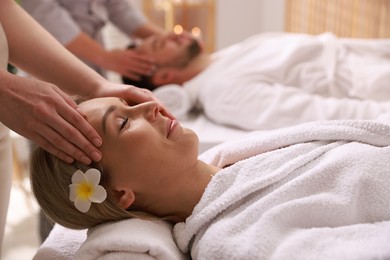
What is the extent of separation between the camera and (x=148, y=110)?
1106 millimetres

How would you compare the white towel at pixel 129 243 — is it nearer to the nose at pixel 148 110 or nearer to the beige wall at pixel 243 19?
the nose at pixel 148 110

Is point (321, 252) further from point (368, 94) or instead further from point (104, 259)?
point (368, 94)

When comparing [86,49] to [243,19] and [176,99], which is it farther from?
[243,19]

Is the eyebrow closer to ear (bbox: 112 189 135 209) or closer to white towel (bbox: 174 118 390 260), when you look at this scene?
ear (bbox: 112 189 135 209)

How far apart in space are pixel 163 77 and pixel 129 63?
18 centimetres

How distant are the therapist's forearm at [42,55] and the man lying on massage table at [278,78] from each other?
33.1 inches

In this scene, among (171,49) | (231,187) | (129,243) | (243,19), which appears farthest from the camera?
(243,19)

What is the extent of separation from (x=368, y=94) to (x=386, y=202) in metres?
1.12

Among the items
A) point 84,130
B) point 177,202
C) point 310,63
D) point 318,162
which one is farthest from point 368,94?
point 84,130

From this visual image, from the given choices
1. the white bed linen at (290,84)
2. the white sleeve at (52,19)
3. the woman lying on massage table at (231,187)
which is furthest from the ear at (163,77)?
the woman lying on massage table at (231,187)

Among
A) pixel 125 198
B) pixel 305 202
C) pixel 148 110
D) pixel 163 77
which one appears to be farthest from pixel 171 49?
pixel 305 202

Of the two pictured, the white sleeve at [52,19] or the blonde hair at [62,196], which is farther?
the white sleeve at [52,19]

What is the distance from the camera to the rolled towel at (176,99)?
2.20 metres

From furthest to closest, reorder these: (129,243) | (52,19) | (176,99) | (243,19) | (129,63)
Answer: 1. (243,19)
2. (129,63)
3. (176,99)
4. (52,19)
5. (129,243)
